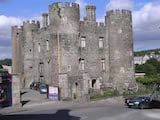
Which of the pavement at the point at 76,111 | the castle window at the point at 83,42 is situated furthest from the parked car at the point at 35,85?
the pavement at the point at 76,111

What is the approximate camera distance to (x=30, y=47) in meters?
67.6

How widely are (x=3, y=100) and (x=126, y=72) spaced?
41696mm

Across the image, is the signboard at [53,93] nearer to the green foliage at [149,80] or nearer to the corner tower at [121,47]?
the corner tower at [121,47]

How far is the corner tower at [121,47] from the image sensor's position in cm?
6316

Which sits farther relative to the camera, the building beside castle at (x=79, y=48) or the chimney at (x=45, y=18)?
the chimney at (x=45, y=18)

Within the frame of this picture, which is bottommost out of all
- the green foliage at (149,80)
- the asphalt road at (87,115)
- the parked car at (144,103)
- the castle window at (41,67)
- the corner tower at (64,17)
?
the asphalt road at (87,115)

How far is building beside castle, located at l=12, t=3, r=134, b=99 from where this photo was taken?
59312 millimetres

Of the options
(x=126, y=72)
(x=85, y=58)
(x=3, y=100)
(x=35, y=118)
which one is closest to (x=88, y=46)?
(x=85, y=58)

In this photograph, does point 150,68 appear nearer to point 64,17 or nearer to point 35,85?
point 35,85

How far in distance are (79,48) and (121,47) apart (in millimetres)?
6573

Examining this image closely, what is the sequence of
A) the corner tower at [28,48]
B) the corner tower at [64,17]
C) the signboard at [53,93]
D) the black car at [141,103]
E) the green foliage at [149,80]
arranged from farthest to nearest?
the green foliage at [149,80] → the corner tower at [28,48] → the corner tower at [64,17] → the signboard at [53,93] → the black car at [141,103]

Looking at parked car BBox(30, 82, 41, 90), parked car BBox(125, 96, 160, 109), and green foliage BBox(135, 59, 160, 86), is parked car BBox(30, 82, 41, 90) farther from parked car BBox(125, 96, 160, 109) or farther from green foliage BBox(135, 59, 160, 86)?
parked car BBox(125, 96, 160, 109)

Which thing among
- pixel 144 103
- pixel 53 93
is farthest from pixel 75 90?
pixel 144 103

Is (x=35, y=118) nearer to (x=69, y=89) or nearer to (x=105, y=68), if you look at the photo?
(x=69, y=89)
